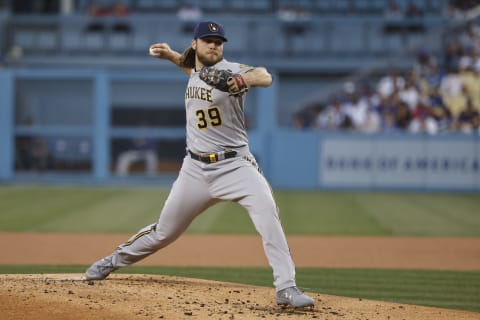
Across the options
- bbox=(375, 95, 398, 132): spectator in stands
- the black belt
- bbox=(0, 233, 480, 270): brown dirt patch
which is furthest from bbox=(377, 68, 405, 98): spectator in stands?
the black belt

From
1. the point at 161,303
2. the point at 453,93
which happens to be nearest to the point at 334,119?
the point at 453,93

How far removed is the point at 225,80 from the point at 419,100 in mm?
16265

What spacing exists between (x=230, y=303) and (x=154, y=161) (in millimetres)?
13934

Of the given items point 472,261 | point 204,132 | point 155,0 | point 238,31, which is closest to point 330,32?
point 238,31

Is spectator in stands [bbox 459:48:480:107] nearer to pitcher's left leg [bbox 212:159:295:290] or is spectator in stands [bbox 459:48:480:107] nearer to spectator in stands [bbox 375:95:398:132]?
spectator in stands [bbox 375:95:398:132]

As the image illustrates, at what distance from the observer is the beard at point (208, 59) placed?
6465 millimetres

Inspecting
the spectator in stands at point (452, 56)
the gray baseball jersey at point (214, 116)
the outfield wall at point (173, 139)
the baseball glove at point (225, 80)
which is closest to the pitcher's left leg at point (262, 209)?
the gray baseball jersey at point (214, 116)

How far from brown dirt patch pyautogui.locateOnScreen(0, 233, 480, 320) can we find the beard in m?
1.78

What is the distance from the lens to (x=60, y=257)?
31.9 ft

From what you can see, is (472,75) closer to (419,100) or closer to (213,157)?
(419,100)

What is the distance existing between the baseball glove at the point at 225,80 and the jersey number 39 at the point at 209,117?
1.28ft

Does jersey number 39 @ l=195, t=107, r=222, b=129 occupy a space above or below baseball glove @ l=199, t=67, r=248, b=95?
below

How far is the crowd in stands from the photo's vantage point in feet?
67.3

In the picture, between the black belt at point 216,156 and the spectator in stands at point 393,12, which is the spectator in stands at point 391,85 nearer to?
the spectator in stands at point 393,12
